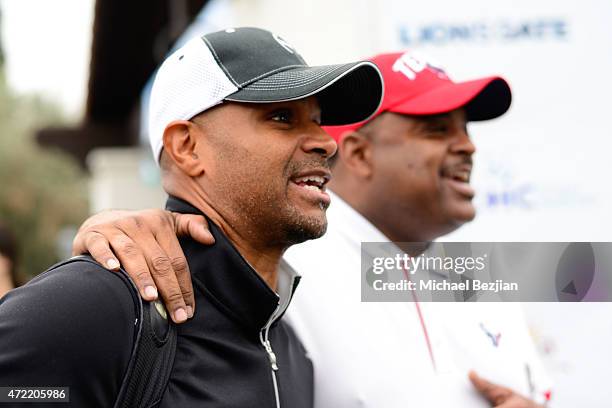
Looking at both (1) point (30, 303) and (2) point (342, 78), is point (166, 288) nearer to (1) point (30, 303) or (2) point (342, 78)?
(1) point (30, 303)

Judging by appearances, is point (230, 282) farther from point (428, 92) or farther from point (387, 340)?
point (428, 92)

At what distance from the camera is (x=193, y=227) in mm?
1953

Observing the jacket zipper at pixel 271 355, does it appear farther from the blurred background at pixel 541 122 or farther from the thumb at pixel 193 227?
the blurred background at pixel 541 122

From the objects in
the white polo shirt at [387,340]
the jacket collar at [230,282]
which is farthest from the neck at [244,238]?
the white polo shirt at [387,340]

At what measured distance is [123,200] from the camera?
1202 cm

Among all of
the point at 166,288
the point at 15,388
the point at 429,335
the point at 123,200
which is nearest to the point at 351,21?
the point at 429,335

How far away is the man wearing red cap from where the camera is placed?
85.4 inches

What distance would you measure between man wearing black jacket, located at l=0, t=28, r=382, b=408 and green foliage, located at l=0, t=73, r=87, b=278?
2417 centimetres

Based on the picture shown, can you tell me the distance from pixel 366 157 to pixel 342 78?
0.57 m

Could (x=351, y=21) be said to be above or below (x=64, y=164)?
above

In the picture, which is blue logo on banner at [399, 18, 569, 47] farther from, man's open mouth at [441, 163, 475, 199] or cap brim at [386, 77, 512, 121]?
man's open mouth at [441, 163, 475, 199]

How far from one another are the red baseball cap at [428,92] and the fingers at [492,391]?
A: 845 mm

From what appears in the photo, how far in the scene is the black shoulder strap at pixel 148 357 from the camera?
161 centimetres

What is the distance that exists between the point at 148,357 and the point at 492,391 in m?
1.00
